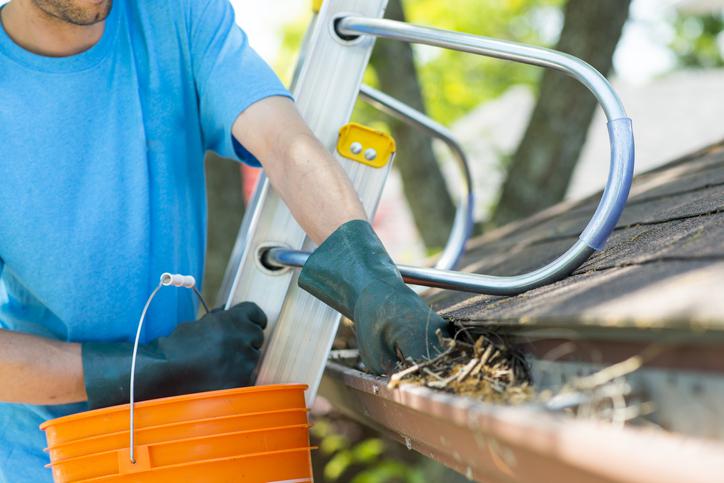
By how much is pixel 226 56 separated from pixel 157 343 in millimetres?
649

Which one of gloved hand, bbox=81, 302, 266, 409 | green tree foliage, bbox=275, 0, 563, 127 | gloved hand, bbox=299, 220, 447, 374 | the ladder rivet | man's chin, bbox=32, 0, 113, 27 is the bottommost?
gloved hand, bbox=81, 302, 266, 409

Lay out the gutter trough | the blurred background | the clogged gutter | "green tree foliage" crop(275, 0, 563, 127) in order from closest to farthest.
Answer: the gutter trough → the clogged gutter → the blurred background → "green tree foliage" crop(275, 0, 563, 127)

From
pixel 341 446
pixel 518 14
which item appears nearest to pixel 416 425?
pixel 341 446

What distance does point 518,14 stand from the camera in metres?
27.6

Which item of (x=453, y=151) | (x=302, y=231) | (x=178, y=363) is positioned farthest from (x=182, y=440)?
(x=453, y=151)

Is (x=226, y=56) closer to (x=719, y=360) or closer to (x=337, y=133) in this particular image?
(x=337, y=133)

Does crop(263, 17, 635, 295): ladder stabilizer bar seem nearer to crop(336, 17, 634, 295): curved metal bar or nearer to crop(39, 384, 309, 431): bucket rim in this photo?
crop(336, 17, 634, 295): curved metal bar

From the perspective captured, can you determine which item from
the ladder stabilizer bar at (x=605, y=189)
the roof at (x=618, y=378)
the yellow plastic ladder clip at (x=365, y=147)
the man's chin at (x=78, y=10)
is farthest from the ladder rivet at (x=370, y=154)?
the man's chin at (x=78, y=10)

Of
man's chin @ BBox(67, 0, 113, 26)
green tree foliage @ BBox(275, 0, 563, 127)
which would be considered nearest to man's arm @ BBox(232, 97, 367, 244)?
man's chin @ BBox(67, 0, 113, 26)

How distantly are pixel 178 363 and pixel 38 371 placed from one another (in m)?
0.27

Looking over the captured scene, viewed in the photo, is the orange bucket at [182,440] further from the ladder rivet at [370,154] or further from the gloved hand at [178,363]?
the ladder rivet at [370,154]

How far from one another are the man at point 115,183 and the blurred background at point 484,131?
731mm

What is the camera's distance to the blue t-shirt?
79.0 inches

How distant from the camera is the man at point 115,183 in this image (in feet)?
5.99
